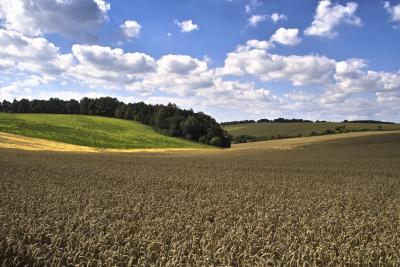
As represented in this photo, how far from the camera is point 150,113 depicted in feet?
371

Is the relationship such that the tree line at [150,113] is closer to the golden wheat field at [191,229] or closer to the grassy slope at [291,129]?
the grassy slope at [291,129]

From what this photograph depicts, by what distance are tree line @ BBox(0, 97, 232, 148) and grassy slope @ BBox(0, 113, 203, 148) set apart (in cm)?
583

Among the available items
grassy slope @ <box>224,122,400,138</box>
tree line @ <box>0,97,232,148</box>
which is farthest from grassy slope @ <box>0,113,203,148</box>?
grassy slope @ <box>224,122,400,138</box>

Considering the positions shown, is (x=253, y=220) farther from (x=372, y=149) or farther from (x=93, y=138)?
(x=93, y=138)

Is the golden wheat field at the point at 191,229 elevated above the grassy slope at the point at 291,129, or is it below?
below

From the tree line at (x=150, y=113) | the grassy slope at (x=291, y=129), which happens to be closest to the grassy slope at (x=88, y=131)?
the tree line at (x=150, y=113)

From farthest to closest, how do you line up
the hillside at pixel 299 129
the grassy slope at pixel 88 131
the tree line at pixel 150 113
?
the hillside at pixel 299 129, the tree line at pixel 150 113, the grassy slope at pixel 88 131

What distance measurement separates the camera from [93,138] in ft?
257

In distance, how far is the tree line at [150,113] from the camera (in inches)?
3971

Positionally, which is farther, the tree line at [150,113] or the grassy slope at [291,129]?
the grassy slope at [291,129]

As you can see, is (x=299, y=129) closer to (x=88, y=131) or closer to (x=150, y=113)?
(x=150, y=113)

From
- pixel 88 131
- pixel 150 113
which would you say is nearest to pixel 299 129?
pixel 150 113

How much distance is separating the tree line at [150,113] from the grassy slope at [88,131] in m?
5.83

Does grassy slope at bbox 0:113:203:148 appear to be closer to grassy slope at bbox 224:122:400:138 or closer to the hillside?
the hillside
